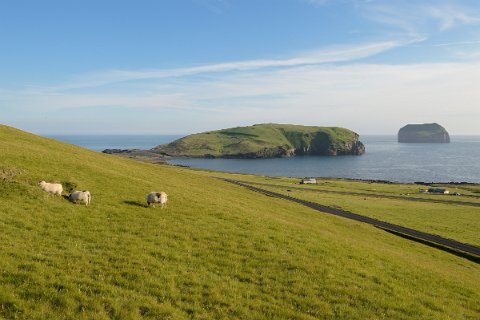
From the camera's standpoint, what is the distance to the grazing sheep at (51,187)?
27531 mm

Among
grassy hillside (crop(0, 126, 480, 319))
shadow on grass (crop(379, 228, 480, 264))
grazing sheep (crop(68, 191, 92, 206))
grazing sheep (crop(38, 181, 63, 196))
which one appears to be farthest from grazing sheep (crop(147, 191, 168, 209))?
shadow on grass (crop(379, 228, 480, 264))

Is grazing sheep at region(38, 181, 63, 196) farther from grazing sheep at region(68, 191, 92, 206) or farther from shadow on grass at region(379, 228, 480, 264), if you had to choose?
shadow on grass at region(379, 228, 480, 264)

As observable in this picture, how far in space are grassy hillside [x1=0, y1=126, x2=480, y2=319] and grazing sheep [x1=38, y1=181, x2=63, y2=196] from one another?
1.81 ft

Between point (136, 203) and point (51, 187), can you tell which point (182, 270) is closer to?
point (136, 203)

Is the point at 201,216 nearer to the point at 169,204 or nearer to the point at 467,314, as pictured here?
the point at 169,204

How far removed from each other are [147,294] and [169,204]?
1778cm

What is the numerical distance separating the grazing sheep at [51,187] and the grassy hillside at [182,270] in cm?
55

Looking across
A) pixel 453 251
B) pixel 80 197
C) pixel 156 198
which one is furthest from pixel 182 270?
pixel 453 251

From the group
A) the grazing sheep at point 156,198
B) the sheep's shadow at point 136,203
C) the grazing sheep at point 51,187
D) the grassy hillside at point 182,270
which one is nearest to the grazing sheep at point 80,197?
the grassy hillside at point 182,270

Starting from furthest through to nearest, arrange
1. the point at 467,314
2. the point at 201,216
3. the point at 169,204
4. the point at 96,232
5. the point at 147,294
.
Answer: the point at 169,204 → the point at 201,216 → the point at 96,232 → the point at 467,314 → the point at 147,294

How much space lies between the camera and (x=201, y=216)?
29203mm

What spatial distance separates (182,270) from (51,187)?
16056 millimetres

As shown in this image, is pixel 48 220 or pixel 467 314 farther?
pixel 48 220

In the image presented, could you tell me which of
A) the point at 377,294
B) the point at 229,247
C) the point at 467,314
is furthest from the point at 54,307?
the point at 467,314
